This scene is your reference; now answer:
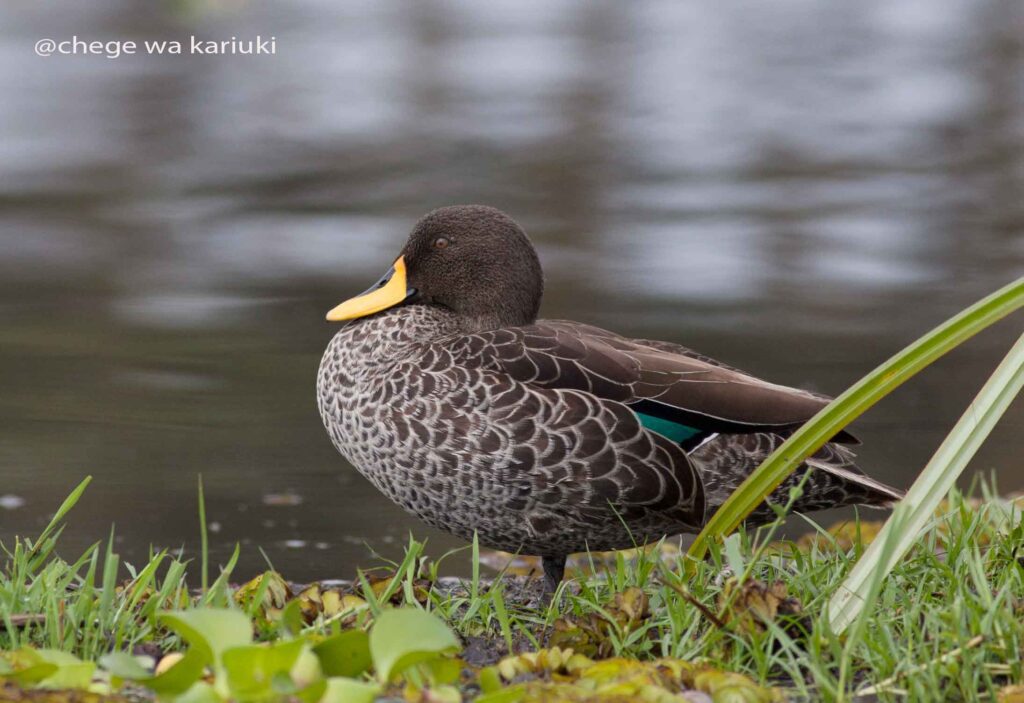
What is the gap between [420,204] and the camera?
35.0 feet

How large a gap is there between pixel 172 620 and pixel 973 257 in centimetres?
826

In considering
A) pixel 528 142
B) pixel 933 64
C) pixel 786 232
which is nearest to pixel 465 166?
pixel 528 142

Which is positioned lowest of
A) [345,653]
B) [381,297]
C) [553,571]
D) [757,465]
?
[553,571]

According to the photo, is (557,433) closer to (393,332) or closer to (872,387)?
(393,332)

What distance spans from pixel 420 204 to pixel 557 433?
6.78m

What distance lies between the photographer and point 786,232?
10438 millimetres

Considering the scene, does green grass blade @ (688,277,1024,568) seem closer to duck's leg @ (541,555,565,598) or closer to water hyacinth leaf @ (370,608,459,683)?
duck's leg @ (541,555,565,598)

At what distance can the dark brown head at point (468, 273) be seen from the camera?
4656 mm

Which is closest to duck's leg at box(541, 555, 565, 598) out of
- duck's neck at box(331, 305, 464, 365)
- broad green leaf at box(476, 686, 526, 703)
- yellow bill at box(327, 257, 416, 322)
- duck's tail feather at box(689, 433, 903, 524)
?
duck's tail feather at box(689, 433, 903, 524)

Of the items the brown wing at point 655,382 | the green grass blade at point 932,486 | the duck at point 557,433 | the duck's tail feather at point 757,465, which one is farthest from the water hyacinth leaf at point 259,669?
the duck's tail feather at point 757,465

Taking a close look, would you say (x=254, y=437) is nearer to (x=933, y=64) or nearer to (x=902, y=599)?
(x=902, y=599)

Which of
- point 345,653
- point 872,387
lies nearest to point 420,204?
point 872,387

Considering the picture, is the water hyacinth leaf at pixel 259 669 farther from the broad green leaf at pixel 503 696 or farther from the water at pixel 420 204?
the water at pixel 420 204

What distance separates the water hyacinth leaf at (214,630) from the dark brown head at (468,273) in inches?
85.4
